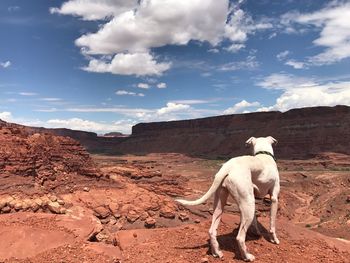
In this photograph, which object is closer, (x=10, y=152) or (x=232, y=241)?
(x=232, y=241)

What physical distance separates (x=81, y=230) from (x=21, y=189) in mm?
2866

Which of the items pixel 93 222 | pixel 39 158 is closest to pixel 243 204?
pixel 93 222

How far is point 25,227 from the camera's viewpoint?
9.38 m

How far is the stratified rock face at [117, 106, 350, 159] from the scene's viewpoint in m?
79.5

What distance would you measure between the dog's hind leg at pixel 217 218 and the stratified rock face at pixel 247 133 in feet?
233

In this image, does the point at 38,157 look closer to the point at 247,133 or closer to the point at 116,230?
the point at 116,230

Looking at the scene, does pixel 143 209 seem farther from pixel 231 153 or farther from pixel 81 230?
pixel 231 153

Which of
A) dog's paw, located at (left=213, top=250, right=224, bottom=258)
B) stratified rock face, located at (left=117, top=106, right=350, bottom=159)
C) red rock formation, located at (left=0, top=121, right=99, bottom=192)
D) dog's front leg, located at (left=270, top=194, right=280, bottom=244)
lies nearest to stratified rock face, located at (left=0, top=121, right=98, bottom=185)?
red rock formation, located at (left=0, top=121, right=99, bottom=192)

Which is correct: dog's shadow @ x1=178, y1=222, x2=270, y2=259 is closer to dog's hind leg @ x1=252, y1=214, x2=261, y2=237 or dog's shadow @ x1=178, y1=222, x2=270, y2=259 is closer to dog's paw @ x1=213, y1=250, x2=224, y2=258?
dog's hind leg @ x1=252, y1=214, x2=261, y2=237

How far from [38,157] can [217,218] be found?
Answer: 7572 mm

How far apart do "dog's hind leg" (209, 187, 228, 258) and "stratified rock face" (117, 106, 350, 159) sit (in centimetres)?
7097

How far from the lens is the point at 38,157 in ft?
45.1

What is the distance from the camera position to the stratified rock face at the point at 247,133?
79.5 meters

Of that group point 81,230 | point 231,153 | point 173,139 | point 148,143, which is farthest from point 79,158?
point 148,143
